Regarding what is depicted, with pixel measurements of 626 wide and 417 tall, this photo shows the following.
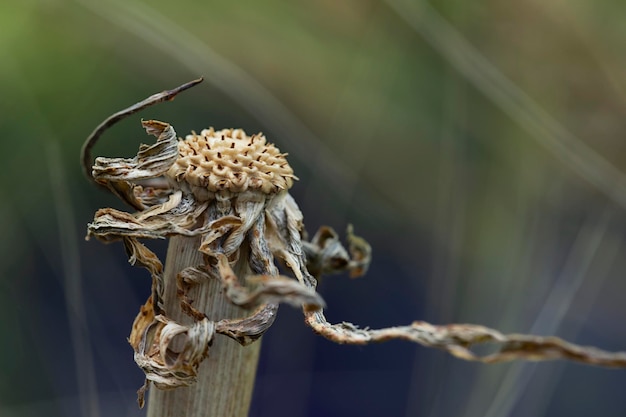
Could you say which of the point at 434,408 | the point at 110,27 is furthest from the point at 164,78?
the point at 434,408

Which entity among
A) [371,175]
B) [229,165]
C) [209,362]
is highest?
[371,175]

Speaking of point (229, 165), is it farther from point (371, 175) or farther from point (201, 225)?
point (371, 175)

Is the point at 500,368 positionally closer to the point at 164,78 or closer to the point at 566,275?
the point at 566,275

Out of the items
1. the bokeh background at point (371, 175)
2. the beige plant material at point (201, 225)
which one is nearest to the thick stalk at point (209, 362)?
the beige plant material at point (201, 225)

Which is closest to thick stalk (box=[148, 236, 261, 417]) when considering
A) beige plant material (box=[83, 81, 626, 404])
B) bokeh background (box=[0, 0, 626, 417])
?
beige plant material (box=[83, 81, 626, 404])

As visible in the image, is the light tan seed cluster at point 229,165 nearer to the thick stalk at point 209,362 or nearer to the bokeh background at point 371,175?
the thick stalk at point 209,362

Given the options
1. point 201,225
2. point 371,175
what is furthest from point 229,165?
point 371,175

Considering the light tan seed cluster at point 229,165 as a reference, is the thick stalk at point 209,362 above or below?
below
